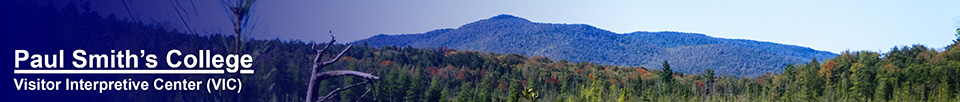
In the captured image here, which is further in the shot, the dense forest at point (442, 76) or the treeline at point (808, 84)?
the treeline at point (808, 84)

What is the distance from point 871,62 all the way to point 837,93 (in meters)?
8.46

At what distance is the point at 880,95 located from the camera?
4234 cm

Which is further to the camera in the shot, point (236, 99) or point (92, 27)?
point (92, 27)

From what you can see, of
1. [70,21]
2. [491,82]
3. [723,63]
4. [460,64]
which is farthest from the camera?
[723,63]

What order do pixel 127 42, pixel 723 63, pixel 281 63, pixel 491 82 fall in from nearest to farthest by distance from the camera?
1. pixel 281 63
2. pixel 127 42
3. pixel 491 82
4. pixel 723 63

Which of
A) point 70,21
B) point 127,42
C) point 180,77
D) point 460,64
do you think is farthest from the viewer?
point 460,64

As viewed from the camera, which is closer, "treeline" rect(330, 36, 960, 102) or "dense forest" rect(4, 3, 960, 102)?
"dense forest" rect(4, 3, 960, 102)

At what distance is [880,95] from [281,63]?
37.4 metres

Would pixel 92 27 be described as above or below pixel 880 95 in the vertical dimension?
above

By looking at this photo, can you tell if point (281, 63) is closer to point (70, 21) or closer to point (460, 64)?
point (70, 21)

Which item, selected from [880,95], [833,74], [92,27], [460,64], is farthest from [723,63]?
[92,27]

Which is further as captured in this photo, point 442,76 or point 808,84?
point 442,76

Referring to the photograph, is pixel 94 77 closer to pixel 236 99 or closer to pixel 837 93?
pixel 236 99

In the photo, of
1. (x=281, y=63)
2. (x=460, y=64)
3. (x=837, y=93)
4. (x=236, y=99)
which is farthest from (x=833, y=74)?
(x=236, y=99)
